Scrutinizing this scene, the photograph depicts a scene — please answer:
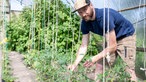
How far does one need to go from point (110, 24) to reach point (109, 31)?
0.06 metres

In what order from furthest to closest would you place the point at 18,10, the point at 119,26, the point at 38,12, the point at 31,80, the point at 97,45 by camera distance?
the point at 18,10
the point at 38,12
the point at 97,45
the point at 31,80
the point at 119,26

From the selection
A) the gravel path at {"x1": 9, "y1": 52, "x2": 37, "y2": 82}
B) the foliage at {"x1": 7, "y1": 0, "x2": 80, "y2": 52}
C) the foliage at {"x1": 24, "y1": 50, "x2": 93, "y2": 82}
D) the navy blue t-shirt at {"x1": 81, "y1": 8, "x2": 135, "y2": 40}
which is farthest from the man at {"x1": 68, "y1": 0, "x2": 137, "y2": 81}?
the foliage at {"x1": 7, "y1": 0, "x2": 80, "y2": 52}

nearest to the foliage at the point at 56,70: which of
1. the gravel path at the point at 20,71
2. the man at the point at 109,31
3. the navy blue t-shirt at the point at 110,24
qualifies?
the man at the point at 109,31

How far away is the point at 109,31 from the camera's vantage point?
2764 millimetres

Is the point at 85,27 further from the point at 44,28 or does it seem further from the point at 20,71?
the point at 44,28

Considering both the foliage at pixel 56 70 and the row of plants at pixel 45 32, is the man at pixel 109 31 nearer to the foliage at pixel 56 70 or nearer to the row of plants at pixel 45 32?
the foliage at pixel 56 70

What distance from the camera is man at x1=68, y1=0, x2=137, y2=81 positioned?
2.78m

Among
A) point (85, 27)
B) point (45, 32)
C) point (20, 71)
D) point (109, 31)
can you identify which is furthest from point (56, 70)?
point (45, 32)

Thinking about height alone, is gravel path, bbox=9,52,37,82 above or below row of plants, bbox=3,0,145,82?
below

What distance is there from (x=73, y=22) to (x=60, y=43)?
52 centimetres

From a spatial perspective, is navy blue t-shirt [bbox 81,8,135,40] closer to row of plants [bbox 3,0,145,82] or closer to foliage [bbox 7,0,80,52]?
row of plants [bbox 3,0,145,82]

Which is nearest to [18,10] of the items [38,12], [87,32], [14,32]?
[14,32]

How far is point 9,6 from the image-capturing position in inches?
375

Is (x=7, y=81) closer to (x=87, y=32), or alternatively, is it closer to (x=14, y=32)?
(x=87, y=32)
